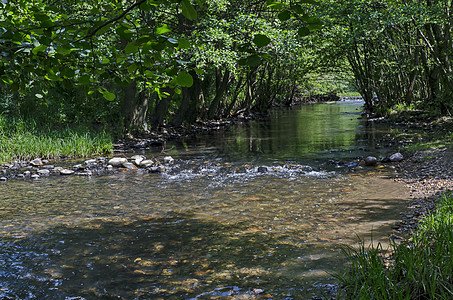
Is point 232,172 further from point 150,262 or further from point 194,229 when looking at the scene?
point 150,262

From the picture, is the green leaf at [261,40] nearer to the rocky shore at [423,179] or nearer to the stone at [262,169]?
the rocky shore at [423,179]

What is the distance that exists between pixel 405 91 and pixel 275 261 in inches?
944

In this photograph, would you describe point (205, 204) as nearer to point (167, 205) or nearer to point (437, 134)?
point (167, 205)

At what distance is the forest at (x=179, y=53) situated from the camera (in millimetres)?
3340

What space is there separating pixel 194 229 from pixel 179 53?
762 cm

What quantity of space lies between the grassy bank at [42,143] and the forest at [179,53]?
2.13 meters

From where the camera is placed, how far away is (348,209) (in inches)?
299

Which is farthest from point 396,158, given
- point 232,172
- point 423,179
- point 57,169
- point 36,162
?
point 36,162

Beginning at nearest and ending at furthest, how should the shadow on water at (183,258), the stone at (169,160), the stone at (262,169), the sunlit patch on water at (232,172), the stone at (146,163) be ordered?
the shadow on water at (183,258), the sunlit patch on water at (232,172), the stone at (262,169), the stone at (146,163), the stone at (169,160)

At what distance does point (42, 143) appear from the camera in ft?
46.7

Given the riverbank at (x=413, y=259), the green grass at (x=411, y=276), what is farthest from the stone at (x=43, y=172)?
the green grass at (x=411, y=276)

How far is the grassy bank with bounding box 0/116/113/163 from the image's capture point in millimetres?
13828

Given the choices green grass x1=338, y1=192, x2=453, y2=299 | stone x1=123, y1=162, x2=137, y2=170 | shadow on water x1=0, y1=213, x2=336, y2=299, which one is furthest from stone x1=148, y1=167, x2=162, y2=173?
green grass x1=338, y1=192, x2=453, y2=299

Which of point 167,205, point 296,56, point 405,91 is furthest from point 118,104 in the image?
point 405,91
